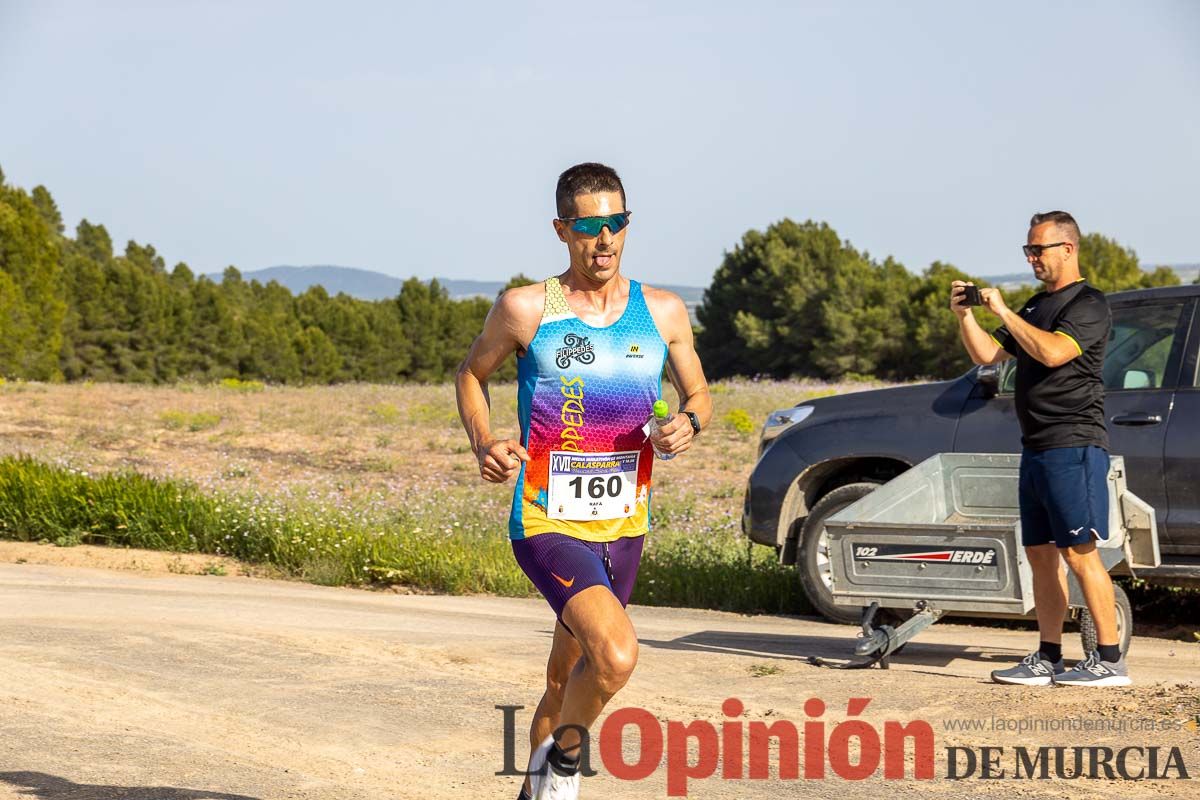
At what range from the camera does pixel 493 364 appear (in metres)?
5.11

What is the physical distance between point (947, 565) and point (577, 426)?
4.11 m

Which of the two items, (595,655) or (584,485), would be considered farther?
(584,485)

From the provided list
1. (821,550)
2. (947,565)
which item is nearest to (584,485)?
(947,565)

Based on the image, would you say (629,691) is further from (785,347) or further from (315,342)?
(785,347)

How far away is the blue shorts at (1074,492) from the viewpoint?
7461mm

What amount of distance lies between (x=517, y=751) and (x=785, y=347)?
67.2m

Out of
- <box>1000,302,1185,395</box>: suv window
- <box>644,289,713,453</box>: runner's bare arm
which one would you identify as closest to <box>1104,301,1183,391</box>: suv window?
<box>1000,302,1185,395</box>: suv window

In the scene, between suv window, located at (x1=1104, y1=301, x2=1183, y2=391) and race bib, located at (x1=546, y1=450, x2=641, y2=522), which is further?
suv window, located at (x1=1104, y1=301, x2=1183, y2=391)

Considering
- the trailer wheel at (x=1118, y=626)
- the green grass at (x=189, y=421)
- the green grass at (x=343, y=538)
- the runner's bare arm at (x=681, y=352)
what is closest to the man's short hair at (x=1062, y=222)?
the trailer wheel at (x=1118, y=626)

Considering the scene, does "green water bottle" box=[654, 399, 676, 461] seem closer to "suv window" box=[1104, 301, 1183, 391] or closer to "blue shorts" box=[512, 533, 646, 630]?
"blue shorts" box=[512, 533, 646, 630]

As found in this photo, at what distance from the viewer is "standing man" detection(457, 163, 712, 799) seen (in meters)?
4.89

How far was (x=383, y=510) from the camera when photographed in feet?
49.5

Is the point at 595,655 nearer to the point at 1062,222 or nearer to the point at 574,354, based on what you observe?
the point at 574,354

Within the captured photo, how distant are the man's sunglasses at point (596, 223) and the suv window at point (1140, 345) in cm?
556
